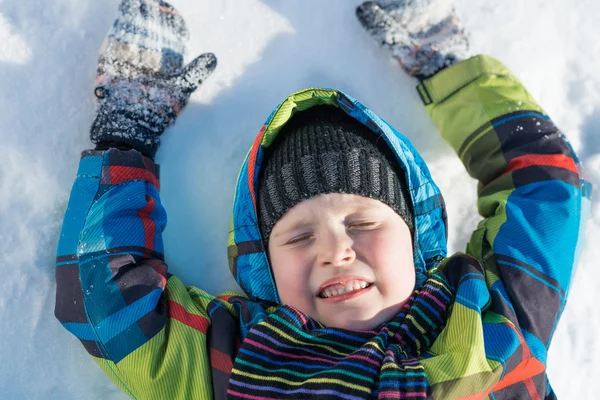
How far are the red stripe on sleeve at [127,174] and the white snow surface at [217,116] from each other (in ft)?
0.50

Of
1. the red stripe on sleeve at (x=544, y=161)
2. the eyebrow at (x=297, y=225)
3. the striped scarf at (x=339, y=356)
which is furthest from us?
the red stripe on sleeve at (x=544, y=161)

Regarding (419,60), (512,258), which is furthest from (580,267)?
(419,60)

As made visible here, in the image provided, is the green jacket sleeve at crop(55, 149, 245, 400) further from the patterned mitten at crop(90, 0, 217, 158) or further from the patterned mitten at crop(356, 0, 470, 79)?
the patterned mitten at crop(356, 0, 470, 79)

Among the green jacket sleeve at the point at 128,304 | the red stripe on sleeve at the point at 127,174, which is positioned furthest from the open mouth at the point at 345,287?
the red stripe on sleeve at the point at 127,174

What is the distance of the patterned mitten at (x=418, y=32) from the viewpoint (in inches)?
64.7

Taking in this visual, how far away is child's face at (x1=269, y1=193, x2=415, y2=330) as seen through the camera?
117 cm

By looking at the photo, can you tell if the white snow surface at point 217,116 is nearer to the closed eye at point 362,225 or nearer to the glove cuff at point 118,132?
the glove cuff at point 118,132

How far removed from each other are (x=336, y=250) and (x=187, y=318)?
1.38 feet

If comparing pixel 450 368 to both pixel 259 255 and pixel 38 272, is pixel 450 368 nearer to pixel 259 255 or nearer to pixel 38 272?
pixel 259 255

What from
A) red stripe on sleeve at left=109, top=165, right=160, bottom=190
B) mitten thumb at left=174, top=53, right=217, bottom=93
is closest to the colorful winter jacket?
red stripe on sleeve at left=109, top=165, right=160, bottom=190

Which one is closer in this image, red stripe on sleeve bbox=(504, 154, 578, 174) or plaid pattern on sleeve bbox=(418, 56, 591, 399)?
plaid pattern on sleeve bbox=(418, 56, 591, 399)

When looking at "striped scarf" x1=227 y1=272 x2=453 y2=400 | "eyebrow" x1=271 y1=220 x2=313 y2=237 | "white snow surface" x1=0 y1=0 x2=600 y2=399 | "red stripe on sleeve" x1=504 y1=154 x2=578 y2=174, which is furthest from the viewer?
"red stripe on sleeve" x1=504 y1=154 x2=578 y2=174

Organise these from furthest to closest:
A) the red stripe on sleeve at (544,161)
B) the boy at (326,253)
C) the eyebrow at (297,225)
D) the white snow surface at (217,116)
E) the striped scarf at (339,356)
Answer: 1. the red stripe on sleeve at (544,161)
2. the white snow surface at (217,116)
3. the eyebrow at (297,225)
4. the boy at (326,253)
5. the striped scarf at (339,356)

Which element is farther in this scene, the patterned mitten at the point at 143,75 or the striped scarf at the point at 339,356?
the patterned mitten at the point at 143,75
